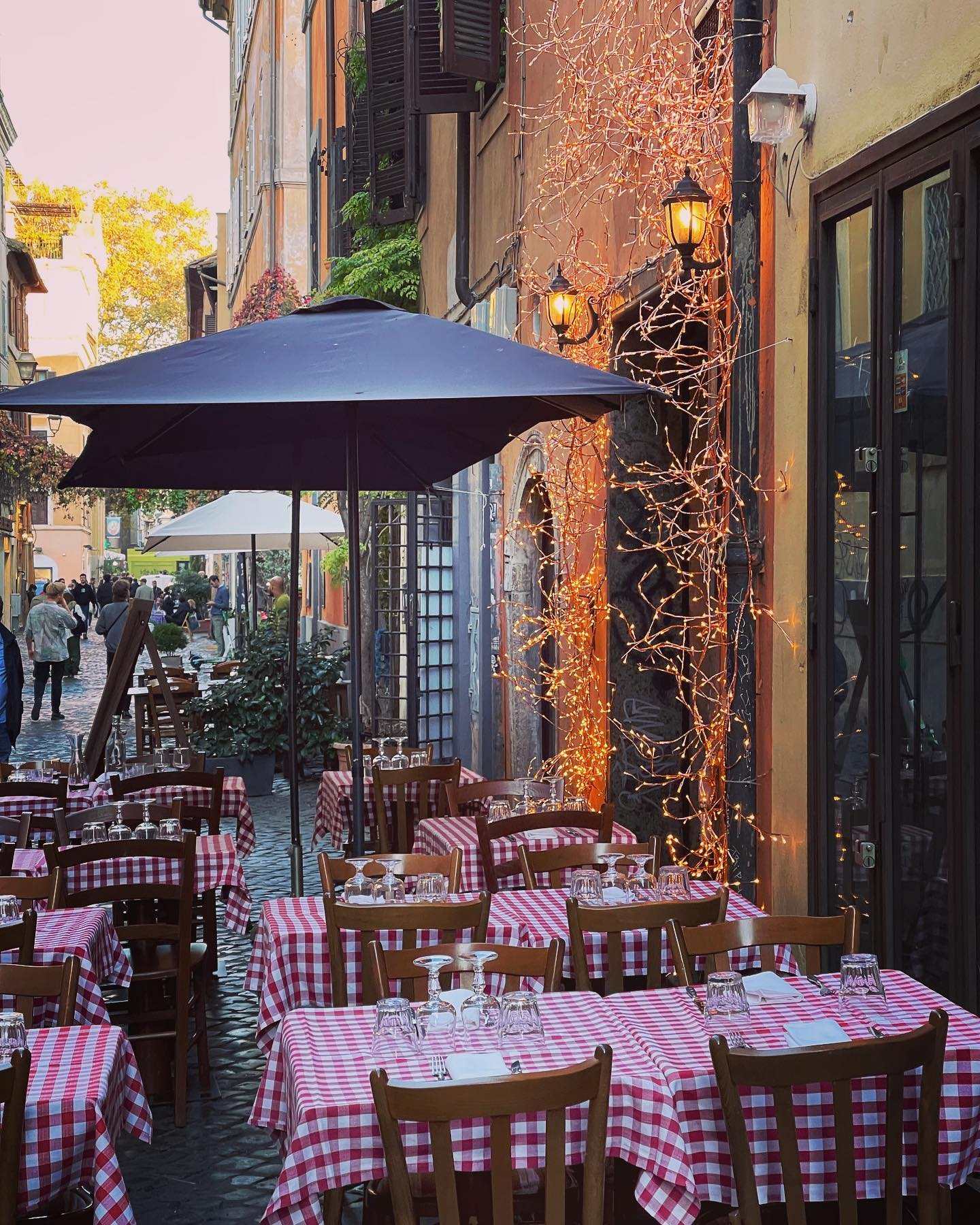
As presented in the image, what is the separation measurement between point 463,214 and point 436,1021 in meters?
11.1

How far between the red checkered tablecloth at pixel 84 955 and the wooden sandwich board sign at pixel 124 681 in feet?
14.5

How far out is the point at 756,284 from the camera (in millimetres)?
6621

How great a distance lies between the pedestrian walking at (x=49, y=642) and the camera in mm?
19562

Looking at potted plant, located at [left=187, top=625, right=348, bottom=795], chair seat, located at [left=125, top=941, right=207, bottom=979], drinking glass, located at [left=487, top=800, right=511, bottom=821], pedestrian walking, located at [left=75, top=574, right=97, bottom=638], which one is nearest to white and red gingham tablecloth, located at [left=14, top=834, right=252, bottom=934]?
chair seat, located at [left=125, top=941, right=207, bottom=979]

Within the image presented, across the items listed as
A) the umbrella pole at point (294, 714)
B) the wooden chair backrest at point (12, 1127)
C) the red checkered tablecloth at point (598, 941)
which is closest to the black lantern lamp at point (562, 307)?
the umbrella pole at point (294, 714)

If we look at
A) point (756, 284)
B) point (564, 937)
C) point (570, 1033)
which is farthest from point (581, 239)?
point (570, 1033)

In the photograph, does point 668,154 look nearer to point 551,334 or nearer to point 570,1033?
point 551,334

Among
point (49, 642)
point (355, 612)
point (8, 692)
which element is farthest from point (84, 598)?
point (355, 612)

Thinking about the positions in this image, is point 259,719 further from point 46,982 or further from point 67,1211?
point 67,1211

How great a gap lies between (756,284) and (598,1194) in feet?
14.4

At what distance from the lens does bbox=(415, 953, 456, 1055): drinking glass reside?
12.1ft

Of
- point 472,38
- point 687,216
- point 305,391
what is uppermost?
point 472,38

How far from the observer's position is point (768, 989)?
4105 mm

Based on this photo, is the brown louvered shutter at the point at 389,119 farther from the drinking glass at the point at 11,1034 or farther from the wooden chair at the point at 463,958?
the drinking glass at the point at 11,1034
